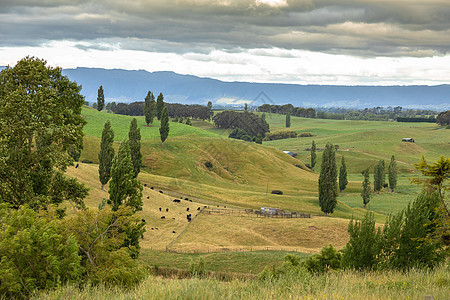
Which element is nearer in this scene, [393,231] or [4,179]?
[4,179]

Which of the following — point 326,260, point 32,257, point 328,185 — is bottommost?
point 326,260

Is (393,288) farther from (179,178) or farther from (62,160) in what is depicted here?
(179,178)

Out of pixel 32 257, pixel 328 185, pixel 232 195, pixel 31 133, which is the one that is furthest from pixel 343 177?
pixel 32 257

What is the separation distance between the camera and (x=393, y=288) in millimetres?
13797

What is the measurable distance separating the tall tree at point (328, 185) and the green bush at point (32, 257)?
72.6 meters

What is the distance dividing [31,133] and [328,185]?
71972mm

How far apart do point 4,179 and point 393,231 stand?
27.2 m

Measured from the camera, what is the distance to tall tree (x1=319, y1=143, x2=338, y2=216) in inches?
3356

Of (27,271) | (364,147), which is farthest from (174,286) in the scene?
(364,147)

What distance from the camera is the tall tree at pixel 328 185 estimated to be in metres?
85.2

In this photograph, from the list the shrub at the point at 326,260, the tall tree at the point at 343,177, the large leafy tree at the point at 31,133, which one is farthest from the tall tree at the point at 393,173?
the large leafy tree at the point at 31,133

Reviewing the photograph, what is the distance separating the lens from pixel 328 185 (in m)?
85.9

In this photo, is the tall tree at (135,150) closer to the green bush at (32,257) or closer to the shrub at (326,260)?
the shrub at (326,260)

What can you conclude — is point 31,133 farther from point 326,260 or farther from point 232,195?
point 232,195
